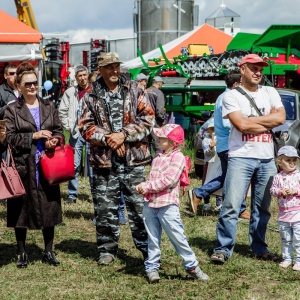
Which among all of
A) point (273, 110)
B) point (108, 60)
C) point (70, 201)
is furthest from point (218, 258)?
point (70, 201)

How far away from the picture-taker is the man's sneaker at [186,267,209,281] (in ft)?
18.7

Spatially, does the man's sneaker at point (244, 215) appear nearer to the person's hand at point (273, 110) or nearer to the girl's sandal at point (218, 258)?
the girl's sandal at point (218, 258)

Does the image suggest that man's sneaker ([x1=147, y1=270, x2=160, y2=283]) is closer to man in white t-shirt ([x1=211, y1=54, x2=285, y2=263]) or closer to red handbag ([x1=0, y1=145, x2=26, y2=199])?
man in white t-shirt ([x1=211, y1=54, x2=285, y2=263])

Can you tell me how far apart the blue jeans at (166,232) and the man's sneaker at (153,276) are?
0.11ft

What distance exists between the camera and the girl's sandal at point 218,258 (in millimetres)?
6336

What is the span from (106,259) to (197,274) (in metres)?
1.04

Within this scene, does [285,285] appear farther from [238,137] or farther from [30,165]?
[30,165]

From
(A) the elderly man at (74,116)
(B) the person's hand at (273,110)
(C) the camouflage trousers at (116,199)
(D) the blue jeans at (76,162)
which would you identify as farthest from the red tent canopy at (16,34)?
(B) the person's hand at (273,110)

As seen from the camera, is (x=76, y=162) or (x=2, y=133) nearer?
(x=2, y=133)

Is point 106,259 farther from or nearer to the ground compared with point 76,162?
nearer to the ground

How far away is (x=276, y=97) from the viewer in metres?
6.41

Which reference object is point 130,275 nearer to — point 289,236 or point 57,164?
point 57,164

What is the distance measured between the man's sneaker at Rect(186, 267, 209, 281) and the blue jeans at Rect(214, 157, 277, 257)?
73 centimetres

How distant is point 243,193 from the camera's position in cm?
646
